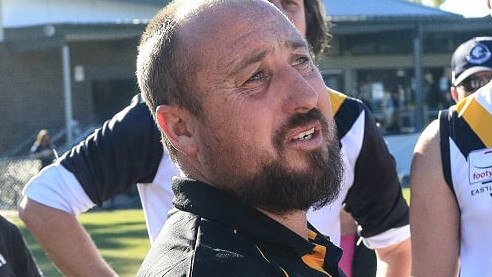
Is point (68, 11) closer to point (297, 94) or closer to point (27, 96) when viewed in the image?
point (27, 96)

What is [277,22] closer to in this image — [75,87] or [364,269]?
[364,269]

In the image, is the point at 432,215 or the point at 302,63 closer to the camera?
the point at 302,63

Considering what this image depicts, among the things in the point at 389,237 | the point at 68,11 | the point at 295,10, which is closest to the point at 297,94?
the point at 295,10

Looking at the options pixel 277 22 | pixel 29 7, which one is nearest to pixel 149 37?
pixel 277 22

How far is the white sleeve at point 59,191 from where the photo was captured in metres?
3.36

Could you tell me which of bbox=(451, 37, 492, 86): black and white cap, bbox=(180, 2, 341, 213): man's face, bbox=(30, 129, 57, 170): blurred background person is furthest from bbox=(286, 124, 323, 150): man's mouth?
bbox=(30, 129, 57, 170): blurred background person

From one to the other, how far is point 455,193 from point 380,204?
1.34ft

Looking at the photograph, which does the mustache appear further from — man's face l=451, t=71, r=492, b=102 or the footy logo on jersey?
man's face l=451, t=71, r=492, b=102

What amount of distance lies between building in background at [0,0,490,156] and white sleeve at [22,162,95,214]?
892 inches

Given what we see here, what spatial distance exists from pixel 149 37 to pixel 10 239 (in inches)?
64.4

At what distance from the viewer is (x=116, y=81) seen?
2850 cm

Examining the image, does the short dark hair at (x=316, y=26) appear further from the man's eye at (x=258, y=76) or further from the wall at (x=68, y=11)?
the wall at (x=68, y=11)

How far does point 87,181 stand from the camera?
3.35 m

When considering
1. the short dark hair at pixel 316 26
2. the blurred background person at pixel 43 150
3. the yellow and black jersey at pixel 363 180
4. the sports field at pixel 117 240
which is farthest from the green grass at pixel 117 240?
the yellow and black jersey at pixel 363 180
